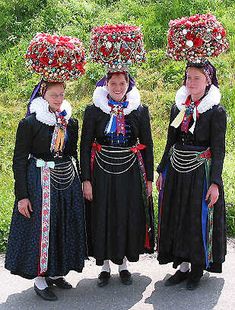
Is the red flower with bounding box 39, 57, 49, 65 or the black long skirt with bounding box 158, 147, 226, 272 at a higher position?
the red flower with bounding box 39, 57, 49, 65

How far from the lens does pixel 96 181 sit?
16.0ft

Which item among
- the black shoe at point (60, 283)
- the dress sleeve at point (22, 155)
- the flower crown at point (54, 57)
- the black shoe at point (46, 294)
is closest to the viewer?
the flower crown at point (54, 57)

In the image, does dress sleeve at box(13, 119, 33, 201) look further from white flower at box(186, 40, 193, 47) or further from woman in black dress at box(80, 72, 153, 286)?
white flower at box(186, 40, 193, 47)

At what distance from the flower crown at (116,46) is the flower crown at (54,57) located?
0.15m

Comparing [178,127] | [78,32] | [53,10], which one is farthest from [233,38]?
[178,127]

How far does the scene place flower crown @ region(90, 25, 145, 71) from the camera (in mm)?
4539

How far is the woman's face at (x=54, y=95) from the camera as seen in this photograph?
4.57 m

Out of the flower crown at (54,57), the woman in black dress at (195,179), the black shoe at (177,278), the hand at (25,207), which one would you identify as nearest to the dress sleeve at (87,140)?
the flower crown at (54,57)

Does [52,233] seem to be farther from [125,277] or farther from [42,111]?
[42,111]

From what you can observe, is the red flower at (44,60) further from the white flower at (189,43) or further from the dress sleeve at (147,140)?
the white flower at (189,43)

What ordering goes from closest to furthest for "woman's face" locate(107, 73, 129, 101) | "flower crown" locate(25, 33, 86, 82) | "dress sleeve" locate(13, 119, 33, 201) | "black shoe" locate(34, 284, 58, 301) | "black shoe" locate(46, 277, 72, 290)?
"flower crown" locate(25, 33, 86, 82), "dress sleeve" locate(13, 119, 33, 201), "woman's face" locate(107, 73, 129, 101), "black shoe" locate(34, 284, 58, 301), "black shoe" locate(46, 277, 72, 290)

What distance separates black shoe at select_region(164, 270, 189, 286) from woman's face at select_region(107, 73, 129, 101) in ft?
4.83

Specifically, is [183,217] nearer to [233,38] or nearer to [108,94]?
[108,94]

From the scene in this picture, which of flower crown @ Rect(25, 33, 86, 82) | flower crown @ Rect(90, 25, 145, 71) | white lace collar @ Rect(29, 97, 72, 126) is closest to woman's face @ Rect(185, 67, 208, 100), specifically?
flower crown @ Rect(90, 25, 145, 71)
